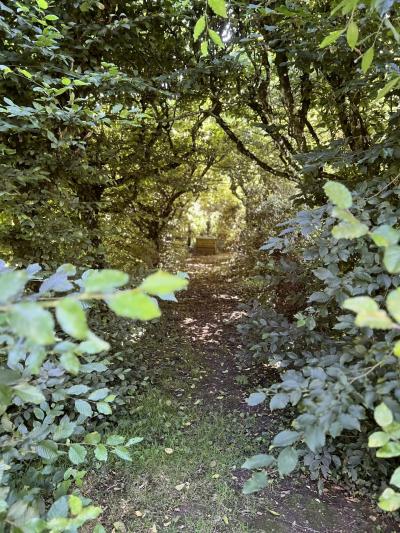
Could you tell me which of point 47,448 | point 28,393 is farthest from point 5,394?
point 47,448

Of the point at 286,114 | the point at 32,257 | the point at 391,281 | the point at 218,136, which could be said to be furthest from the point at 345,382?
the point at 218,136

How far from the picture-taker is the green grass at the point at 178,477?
171cm

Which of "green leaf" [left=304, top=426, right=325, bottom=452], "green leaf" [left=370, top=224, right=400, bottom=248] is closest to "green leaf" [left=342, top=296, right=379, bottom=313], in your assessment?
"green leaf" [left=370, top=224, right=400, bottom=248]

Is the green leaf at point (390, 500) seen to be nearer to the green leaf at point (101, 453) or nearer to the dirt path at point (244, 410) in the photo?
the green leaf at point (101, 453)

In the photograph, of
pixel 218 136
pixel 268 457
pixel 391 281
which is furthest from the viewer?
pixel 218 136

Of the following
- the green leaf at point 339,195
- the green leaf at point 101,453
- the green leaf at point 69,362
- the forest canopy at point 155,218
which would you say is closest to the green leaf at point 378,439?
the forest canopy at point 155,218

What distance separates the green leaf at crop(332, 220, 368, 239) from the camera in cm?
60

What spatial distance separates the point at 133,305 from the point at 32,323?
13 centimetres

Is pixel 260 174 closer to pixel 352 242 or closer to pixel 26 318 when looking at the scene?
pixel 352 242

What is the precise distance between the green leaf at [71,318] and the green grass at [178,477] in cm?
163

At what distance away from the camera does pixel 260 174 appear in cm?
657

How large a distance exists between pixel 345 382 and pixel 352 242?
2.55 ft

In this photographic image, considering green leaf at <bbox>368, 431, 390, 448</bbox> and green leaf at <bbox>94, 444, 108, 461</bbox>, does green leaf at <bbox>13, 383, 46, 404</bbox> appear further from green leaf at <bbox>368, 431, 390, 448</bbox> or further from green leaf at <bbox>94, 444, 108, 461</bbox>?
green leaf at <bbox>368, 431, 390, 448</bbox>

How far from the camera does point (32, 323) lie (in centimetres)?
45
